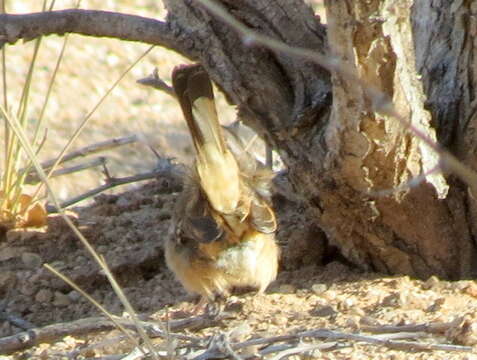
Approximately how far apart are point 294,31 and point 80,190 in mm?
3061

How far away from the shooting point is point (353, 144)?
156 inches

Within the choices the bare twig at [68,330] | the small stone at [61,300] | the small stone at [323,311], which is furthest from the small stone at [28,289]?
the small stone at [323,311]

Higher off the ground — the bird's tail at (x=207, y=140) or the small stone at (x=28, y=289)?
the bird's tail at (x=207, y=140)

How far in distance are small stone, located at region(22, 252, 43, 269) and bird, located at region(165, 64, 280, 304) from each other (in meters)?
0.96

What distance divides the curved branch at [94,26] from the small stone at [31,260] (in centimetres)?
147

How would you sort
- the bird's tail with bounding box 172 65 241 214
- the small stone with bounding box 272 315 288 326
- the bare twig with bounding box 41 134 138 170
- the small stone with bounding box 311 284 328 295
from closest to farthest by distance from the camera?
the small stone with bounding box 272 315 288 326, the bird's tail with bounding box 172 65 241 214, the small stone with bounding box 311 284 328 295, the bare twig with bounding box 41 134 138 170

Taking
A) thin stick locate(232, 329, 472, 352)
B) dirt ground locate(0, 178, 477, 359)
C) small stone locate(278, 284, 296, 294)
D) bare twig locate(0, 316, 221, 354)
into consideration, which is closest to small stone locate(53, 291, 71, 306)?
dirt ground locate(0, 178, 477, 359)

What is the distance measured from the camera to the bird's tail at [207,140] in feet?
13.8

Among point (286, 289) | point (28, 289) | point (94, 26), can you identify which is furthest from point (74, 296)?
point (94, 26)

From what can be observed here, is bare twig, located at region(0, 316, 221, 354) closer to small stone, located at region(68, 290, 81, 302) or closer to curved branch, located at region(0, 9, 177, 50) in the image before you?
small stone, located at region(68, 290, 81, 302)

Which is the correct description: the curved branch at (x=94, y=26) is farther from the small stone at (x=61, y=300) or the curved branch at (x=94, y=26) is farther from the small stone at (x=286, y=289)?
the small stone at (x=61, y=300)

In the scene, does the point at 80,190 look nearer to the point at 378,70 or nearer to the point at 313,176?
the point at 313,176

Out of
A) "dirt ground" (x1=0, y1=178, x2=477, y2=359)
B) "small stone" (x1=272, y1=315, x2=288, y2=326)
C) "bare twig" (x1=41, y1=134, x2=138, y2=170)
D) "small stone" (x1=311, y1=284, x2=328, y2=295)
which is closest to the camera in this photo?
"dirt ground" (x1=0, y1=178, x2=477, y2=359)

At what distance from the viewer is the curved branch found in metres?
4.28
